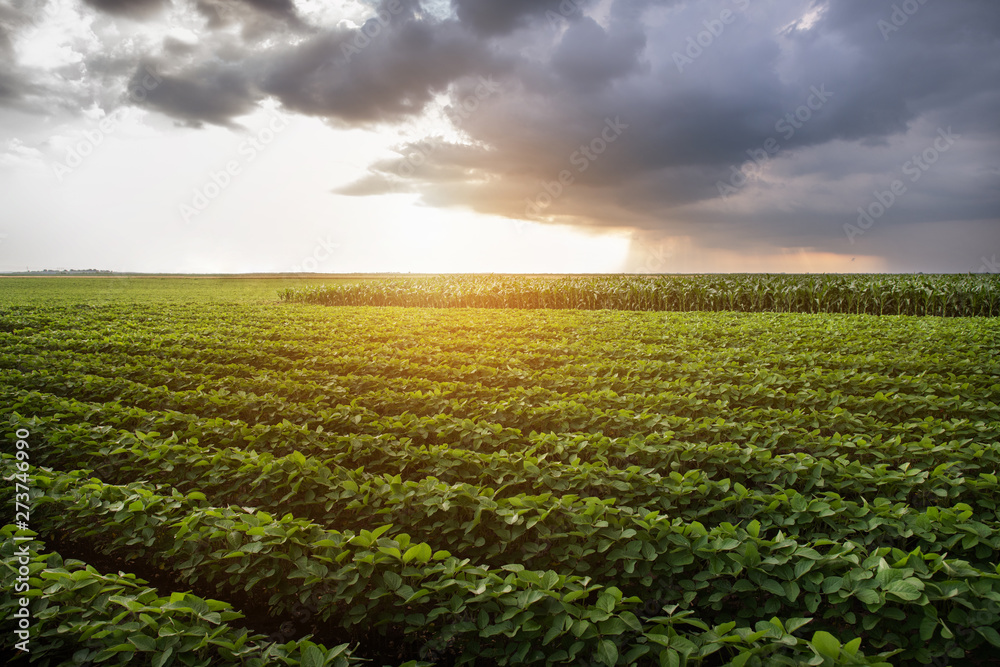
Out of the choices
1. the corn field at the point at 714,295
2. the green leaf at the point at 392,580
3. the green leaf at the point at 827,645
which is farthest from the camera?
the corn field at the point at 714,295

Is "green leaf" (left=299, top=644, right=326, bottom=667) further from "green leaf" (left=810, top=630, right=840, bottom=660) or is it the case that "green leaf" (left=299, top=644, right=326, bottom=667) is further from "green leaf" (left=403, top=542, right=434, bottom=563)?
"green leaf" (left=810, top=630, right=840, bottom=660)

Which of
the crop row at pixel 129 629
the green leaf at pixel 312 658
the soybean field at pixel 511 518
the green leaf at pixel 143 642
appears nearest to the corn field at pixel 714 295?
the soybean field at pixel 511 518

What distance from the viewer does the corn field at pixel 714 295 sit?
22.9 meters

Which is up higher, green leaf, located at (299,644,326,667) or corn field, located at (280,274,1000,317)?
corn field, located at (280,274,1000,317)

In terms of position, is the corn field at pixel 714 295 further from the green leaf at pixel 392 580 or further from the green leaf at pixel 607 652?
the green leaf at pixel 607 652

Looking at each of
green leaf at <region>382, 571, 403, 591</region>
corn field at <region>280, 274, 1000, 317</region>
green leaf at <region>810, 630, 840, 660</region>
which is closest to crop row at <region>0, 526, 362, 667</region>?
green leaf at <region>382, 571, 403, 591</region>

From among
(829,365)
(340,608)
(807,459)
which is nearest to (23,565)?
(340,608)

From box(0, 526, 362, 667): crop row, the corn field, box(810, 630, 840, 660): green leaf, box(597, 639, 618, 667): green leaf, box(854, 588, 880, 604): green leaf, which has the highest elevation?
the corn field

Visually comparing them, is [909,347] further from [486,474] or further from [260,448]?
[260,448]

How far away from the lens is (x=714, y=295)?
2630 centimetres

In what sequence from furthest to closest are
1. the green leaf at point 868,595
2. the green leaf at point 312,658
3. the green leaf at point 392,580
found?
the green leaf at point 392,580 → the green leaf at point 868,595 → the green leaf at point 312,658

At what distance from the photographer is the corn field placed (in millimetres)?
22922

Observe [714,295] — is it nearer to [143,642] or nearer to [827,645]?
[827,645]

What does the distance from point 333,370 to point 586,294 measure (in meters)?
20.9
